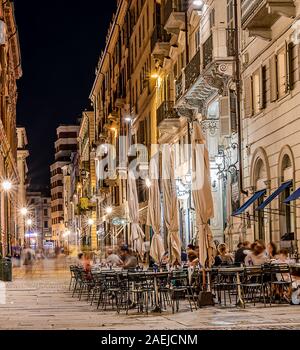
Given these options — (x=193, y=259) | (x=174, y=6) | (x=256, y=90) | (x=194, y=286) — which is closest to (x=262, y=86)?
(x=256, y=90)

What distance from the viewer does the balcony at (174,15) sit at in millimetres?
42938

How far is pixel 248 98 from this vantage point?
32.2m

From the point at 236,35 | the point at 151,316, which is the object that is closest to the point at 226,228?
the point at 236,35

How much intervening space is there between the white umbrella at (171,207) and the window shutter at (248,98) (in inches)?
262

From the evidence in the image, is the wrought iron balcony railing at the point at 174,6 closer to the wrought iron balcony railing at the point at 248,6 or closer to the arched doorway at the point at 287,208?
the wrought iron balcony railing at the point at 248,6

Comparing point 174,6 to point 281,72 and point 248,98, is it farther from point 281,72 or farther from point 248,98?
point 281,72

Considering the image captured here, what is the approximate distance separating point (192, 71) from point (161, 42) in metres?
10.0

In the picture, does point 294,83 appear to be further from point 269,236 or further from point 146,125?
point 146,125

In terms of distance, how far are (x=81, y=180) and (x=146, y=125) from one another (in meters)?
66.3

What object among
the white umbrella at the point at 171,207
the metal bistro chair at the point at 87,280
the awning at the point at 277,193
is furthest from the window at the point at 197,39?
the white umbrella at the point at 171,207

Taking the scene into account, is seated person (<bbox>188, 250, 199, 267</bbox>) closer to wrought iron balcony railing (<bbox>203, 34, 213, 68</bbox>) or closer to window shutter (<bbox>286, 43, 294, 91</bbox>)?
window shutter (<bbox>286, 43, 294, 91</bbox>)

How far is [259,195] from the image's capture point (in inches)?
1195

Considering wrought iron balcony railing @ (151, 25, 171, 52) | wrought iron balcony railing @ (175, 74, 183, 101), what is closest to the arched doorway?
wrought iron balcony railing @ (175, 74, 183, 101)

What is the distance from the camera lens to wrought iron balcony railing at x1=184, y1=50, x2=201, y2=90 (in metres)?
37.1
